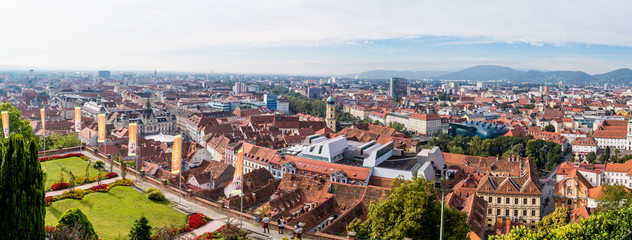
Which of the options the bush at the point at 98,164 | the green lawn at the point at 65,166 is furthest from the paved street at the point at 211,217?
the green lawn at the point at 65,166

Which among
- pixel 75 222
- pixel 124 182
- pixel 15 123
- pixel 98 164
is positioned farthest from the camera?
pixel 15 123

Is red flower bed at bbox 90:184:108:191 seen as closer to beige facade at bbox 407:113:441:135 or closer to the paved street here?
the paved street

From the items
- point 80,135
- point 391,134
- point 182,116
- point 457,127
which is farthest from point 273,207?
point 457,127

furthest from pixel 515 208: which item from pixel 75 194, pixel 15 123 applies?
pixel 15 123

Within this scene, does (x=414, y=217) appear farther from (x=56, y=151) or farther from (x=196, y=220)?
(x=56, y=151)

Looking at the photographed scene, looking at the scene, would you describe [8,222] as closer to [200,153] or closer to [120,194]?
[120,194]

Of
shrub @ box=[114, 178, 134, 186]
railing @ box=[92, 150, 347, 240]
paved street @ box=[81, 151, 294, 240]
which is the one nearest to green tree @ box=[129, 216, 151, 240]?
paved street @ box=[81, 151, 294, 240]

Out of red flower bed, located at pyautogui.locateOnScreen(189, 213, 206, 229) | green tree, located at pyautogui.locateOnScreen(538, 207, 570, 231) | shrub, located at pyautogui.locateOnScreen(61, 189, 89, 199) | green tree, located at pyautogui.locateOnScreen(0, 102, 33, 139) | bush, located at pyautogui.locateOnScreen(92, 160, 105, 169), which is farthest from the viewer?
green tree, located at pyautogui.locateOnScreen(0, 102, 33, 139)
